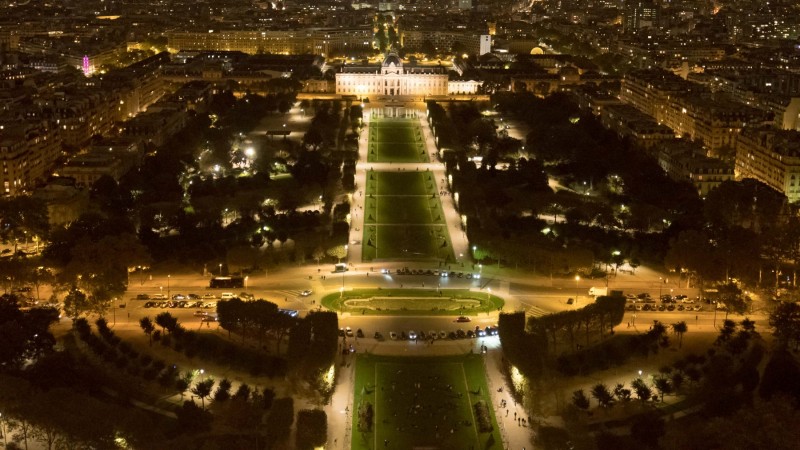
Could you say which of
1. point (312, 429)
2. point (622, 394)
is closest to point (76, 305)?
point (312, 429)

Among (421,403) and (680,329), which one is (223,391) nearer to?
Result: (421,403)

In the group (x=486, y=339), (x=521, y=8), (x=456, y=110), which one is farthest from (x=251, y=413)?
(x=521, y=8)

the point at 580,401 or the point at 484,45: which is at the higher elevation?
the point at 484,45

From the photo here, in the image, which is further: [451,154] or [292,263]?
[451,154]

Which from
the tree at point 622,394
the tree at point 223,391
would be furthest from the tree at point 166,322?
the tree at point 622,394

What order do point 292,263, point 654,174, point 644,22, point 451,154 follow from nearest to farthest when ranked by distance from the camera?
point 292,263
point 654,174
point 451,154
point 644,22

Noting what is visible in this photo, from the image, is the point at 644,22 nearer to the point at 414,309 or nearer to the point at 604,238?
the point at 604,238

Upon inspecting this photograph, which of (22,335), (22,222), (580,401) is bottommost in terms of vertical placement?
(580,401)
